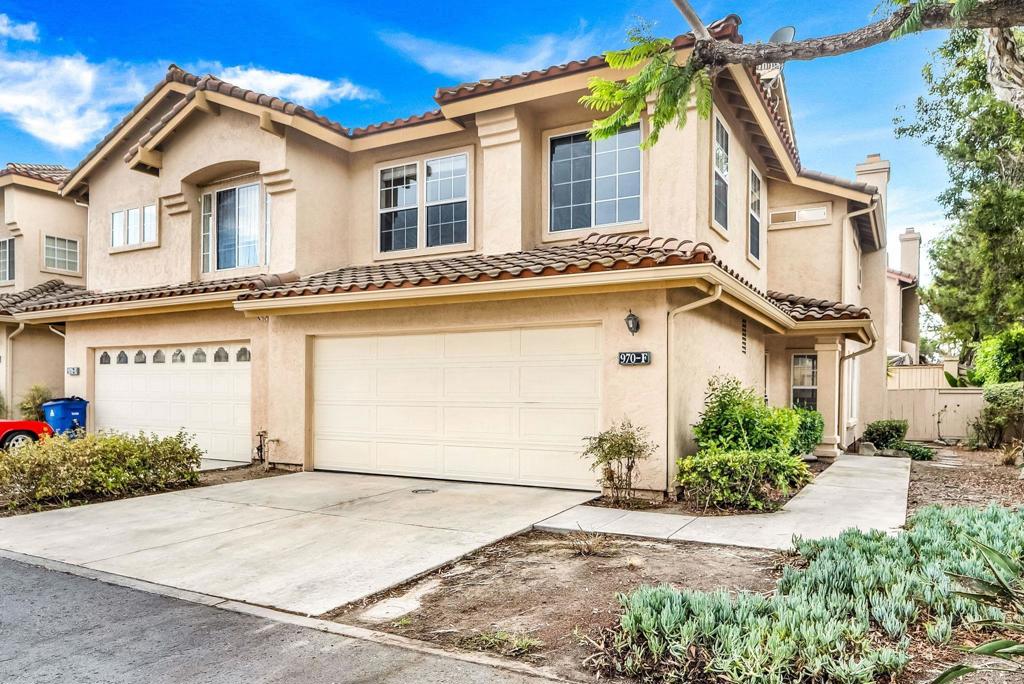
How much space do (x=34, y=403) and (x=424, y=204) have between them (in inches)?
462

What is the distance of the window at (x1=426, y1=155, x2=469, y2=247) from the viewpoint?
12.5m

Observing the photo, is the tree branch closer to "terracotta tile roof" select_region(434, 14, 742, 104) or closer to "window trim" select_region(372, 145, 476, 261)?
"terracotta tile roof" select_region(434, 14, 742, 104)

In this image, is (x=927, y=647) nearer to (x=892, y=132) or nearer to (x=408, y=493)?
(x=408, y=493)

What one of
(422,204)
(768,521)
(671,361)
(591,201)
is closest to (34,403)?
(422,204)

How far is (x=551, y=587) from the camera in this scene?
213 inches

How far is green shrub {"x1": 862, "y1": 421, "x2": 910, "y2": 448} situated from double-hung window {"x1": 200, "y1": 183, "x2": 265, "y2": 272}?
48.5ft

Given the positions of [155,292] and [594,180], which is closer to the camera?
[594,180]

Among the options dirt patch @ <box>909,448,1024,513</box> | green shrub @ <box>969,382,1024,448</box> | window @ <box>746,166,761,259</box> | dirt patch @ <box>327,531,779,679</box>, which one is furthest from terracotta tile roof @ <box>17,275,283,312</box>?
green shrub @ <box>969,382,1024,448</box>

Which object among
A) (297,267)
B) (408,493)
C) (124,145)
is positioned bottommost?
(408,493)

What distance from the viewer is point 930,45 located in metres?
13.2

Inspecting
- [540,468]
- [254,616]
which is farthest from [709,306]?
[254,616]

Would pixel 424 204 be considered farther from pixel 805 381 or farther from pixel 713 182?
pixel 805 381

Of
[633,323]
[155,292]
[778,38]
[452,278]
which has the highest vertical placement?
[778,38]

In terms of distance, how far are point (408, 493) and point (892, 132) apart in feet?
41.9
